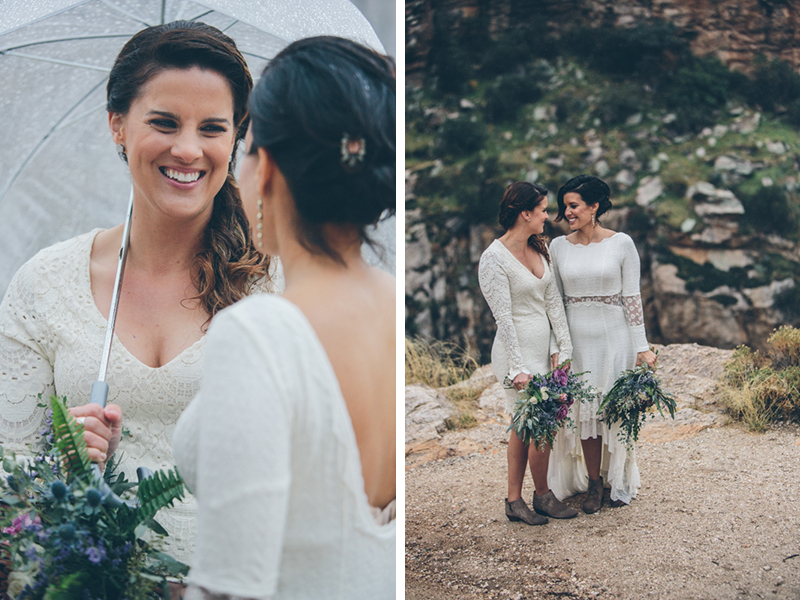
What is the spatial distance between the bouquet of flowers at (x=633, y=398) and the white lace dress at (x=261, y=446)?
72.6 inches

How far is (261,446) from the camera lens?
104 cm

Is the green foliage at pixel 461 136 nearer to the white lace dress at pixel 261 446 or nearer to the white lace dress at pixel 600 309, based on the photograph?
the white lace dress at pixel 600 309

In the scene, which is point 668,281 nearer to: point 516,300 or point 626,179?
point 626,179

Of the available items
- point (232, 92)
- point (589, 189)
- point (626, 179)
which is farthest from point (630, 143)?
point (232, 92)

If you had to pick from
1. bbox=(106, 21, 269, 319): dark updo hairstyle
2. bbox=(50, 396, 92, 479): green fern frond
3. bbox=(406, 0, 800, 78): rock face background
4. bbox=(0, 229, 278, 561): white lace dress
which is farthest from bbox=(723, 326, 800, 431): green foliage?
bbox=(50, 396, 92, 479): green fern frond

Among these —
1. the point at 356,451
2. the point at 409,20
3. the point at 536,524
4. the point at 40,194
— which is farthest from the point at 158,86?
the point at 409,20

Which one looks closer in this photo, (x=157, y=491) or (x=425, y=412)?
(x=157, y=491)

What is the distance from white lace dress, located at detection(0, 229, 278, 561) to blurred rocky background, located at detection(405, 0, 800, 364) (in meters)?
3.46

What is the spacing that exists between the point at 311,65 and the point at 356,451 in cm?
83

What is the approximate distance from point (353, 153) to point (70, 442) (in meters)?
0.95

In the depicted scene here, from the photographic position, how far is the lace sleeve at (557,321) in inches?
108

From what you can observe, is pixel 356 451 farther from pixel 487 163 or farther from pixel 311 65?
pixel 487 163

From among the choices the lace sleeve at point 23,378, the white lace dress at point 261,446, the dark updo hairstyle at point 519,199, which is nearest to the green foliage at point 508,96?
the dark updo hairstyle at point 519,199

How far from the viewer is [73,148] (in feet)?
6.19
